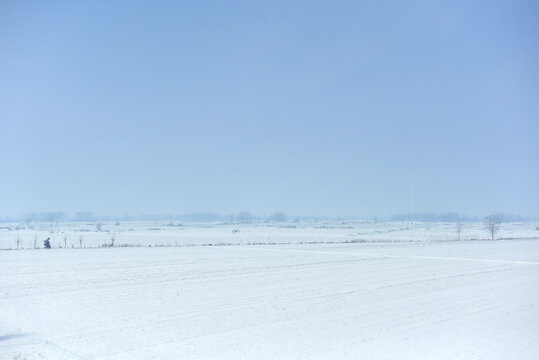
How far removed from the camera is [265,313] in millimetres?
11281

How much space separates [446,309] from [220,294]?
6.40m

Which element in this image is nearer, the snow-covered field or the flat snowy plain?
the flat snowy plain

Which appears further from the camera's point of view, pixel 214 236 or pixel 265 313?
pixel 214 236

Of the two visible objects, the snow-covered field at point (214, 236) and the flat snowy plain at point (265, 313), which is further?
the snow-covered field at point (214, 236)

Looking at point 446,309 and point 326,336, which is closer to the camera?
point 326,336

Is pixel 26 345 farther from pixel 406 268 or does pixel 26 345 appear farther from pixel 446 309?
pixel 406 268

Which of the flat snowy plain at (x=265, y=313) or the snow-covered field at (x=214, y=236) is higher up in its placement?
the flat snowy plain at (x=265, y=313)

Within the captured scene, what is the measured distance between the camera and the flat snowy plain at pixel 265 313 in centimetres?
816

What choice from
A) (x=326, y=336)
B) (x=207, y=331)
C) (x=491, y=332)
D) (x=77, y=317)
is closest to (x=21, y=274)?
(x=77, y=317)

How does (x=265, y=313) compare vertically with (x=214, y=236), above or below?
above

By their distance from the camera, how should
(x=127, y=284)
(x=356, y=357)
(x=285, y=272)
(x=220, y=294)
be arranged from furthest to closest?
(x=285, y=272) < (x=127, y=284) < (x=220, y=294) < (x=356, y=357)

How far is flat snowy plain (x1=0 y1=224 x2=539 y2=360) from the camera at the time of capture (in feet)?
26.8

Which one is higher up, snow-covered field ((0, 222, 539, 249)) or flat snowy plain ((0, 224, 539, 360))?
flat snowy plain ((0, 224, 539, 360))

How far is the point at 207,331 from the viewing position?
9461 mm
